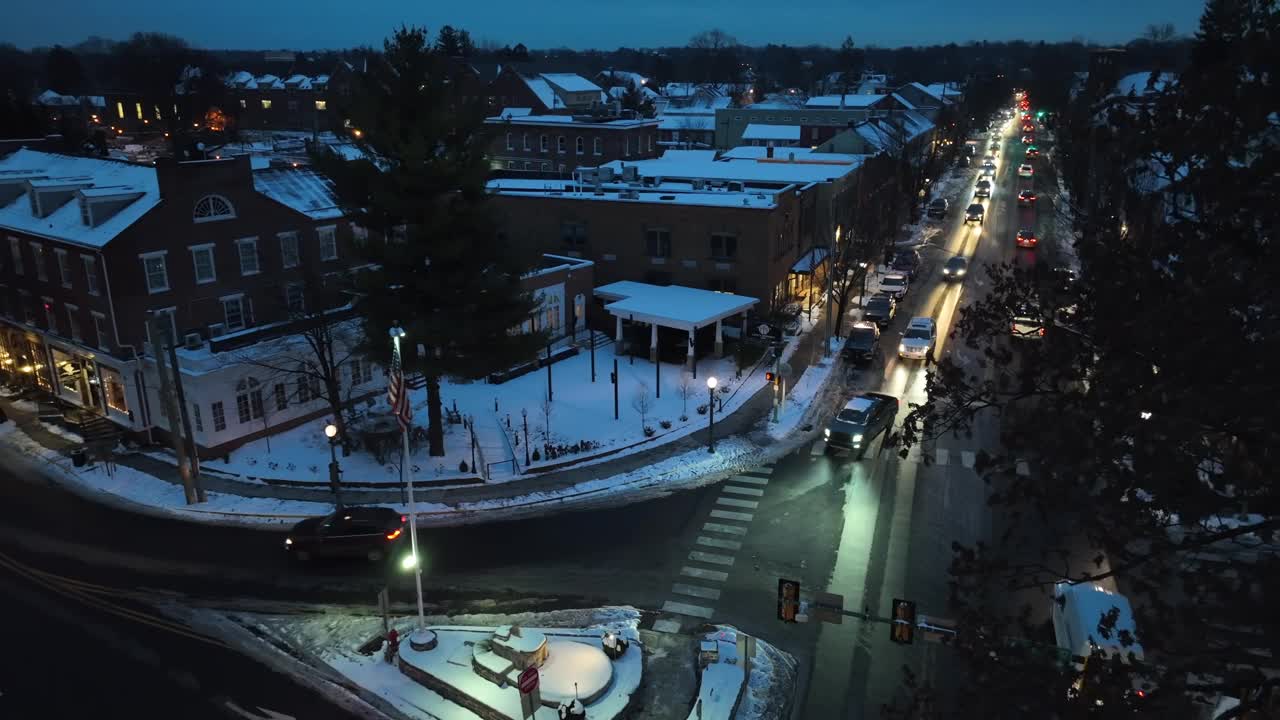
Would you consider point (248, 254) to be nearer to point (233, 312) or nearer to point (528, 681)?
point (233, 312)

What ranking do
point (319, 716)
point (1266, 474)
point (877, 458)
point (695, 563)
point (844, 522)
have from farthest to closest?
point (877, 458), point (844, 522), point (695, 563), point (319, 716), point (1266, 474)

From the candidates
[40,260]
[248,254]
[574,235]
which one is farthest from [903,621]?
[574,235]

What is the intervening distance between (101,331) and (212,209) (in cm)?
622

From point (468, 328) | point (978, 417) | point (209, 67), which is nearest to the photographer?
point (468, 328)

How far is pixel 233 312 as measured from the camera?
3375 cm

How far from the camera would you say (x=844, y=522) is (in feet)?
82.1

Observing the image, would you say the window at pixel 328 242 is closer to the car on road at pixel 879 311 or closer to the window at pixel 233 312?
the window at pixel 233 312

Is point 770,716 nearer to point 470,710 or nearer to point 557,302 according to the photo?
point 470,710

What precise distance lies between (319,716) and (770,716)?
9279mm

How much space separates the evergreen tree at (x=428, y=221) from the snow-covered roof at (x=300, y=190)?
32.0 feet

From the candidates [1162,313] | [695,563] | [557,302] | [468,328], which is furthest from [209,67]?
[1162,313]

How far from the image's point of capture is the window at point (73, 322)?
32625 mm

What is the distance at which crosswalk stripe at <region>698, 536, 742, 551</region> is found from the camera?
23.6 meters

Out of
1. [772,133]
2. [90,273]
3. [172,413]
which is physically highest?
[772,133]
